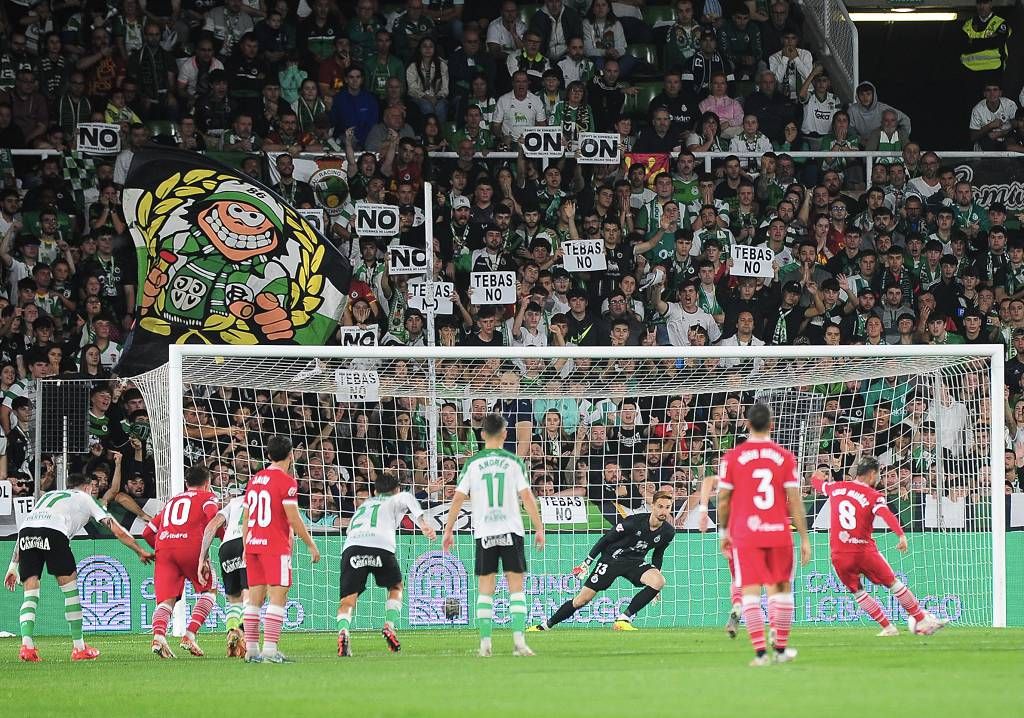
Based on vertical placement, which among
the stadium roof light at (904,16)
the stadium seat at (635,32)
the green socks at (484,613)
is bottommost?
the green socks at (484,613)

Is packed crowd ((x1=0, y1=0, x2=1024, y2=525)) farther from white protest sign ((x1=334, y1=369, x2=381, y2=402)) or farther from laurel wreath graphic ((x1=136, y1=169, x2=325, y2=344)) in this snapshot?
white protest sign ((x1=334, y1=369, x2=381, y2=402))

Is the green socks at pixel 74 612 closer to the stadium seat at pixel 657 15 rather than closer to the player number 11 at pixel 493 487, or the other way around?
the player number 11 at pixel 493 487

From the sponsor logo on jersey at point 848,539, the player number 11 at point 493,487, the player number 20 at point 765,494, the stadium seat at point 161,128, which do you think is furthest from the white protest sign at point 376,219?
the player number 20 at point 765,494

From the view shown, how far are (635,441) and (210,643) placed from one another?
621cm

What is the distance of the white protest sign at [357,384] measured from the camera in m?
18.1

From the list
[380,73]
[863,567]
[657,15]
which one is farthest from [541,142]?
[863,567]

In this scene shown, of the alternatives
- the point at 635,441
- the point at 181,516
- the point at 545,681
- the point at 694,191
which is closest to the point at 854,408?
the point at 635,441

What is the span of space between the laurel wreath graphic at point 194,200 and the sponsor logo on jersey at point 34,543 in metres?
5.18

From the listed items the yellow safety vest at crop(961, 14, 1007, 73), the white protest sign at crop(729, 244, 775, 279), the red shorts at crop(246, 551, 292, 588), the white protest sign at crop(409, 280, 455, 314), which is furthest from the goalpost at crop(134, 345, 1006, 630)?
the yellow safety vest at crop(961, 14, 1007, 73)

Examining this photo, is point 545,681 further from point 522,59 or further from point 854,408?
point 522,59

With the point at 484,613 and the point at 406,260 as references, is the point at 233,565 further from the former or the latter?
the point at 406,260

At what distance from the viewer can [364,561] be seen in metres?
14.6

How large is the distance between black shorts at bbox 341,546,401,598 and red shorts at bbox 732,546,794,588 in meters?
4.66

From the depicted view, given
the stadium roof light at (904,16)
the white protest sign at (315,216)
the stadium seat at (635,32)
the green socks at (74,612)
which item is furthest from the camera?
the stadium roof light at (904,16)
